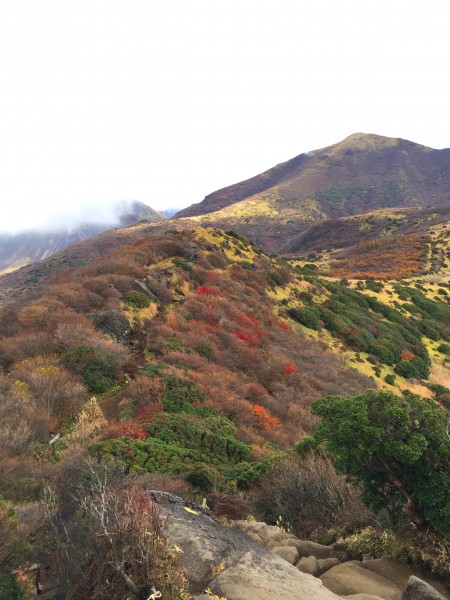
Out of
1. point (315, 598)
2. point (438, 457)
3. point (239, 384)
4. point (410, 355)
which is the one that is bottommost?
point (410, 355)

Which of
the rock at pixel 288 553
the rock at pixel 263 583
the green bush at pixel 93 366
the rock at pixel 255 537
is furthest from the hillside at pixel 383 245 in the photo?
the rock at pixel 263 583

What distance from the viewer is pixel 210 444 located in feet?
45.1

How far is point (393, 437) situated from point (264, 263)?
3430cm

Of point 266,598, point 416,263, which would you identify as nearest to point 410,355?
point 266,598

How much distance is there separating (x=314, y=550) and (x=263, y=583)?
8.82 ft

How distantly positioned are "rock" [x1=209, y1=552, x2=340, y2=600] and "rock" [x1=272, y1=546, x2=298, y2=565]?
0.97 metres

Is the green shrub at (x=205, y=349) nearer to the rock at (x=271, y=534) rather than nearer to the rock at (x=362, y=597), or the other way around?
the rock at (x=271, y=534)

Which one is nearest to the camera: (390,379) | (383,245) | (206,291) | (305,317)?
(390,379)

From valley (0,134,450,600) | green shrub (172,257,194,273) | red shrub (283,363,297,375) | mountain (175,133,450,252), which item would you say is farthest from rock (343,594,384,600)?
mountain (175,133,450,252)

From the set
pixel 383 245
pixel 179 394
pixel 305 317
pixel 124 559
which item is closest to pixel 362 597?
pixel 124 559

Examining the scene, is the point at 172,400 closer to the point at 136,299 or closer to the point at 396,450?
the point at 136,299

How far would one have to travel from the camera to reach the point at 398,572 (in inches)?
269

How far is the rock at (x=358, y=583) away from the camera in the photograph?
20.9 ft

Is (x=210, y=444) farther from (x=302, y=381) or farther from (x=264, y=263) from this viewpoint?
(x=264, y=263)
